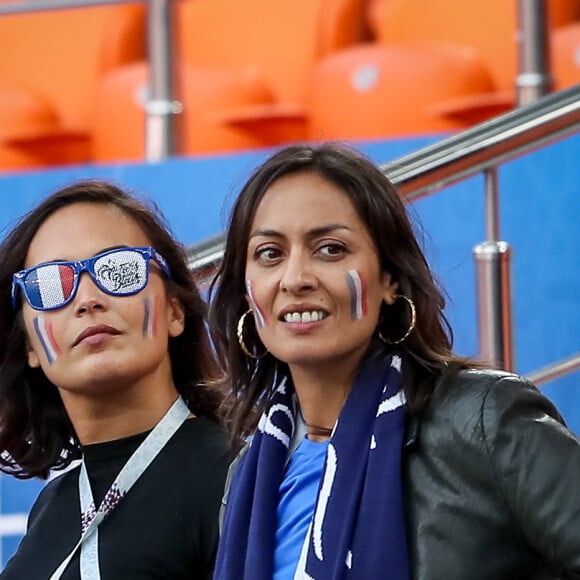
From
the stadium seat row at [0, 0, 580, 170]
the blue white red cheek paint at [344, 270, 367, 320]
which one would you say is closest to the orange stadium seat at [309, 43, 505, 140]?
the stadium seat row at [0, 0, 580, 170]

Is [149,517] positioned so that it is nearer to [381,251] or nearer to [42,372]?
[42,372]

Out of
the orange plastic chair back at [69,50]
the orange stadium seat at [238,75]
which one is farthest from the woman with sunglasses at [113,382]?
the orange plastic chair back at [69,50]

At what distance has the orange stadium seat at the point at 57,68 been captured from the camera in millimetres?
4062

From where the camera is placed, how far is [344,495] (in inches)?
66.4

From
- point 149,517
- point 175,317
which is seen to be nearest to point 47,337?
point 175,317

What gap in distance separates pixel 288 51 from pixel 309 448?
250cm

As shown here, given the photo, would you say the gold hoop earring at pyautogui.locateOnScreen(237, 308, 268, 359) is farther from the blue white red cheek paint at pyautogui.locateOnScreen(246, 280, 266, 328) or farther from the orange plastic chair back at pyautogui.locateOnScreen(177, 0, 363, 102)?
the orange plastic chair back at pyautogui.locateOnScreen(177, 0, 363, 102)

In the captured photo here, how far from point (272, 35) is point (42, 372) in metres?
2.07

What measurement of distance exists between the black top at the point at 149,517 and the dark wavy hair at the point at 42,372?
10 centimetres

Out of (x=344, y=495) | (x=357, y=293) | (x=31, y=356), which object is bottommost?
(x=344, y=495)

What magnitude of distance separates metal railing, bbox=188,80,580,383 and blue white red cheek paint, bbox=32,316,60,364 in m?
0.35

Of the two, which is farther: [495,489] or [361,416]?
[361,416]

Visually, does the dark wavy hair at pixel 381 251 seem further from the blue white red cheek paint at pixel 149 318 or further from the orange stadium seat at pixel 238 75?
the orange stadium seat at pixel 238 75

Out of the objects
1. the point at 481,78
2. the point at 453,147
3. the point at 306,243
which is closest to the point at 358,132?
the point at 481,78
